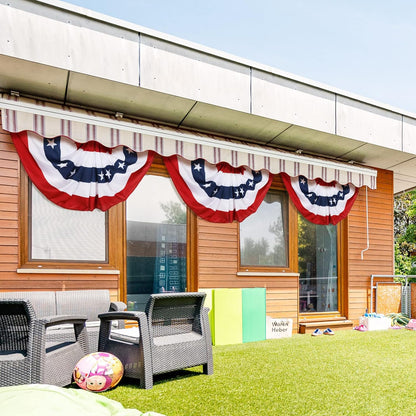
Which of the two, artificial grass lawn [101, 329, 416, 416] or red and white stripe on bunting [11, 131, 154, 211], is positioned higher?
red and white stripe on bunting [11, 131, 154, 211]

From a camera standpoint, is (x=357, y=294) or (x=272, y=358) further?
(x=357, y=294)

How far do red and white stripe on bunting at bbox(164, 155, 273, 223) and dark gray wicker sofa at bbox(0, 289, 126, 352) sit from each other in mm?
2011

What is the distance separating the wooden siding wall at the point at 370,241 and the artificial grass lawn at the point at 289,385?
2.56 meters

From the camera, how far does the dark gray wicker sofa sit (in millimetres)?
4245

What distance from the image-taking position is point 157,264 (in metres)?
6.29

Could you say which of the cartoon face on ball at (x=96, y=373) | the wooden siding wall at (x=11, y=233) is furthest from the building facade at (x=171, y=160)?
the cartoon face on ball at (x=96, y=373)

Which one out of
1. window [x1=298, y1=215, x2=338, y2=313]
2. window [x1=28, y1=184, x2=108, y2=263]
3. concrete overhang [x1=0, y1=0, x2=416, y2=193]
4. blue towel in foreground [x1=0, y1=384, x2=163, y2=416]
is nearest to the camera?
blue towel in foreground [x1=0, y1=384, x2=163, y2=416]

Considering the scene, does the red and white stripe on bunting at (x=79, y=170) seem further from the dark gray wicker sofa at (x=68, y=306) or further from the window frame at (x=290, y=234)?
the window frame at (x=290, y=234)

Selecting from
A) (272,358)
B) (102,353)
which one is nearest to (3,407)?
(102,353)

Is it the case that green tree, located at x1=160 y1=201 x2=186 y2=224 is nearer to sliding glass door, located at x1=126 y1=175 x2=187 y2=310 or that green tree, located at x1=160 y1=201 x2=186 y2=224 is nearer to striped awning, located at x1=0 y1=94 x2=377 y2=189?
sliding glass door, located at x1=126 y1=175 x2=187 y2=310

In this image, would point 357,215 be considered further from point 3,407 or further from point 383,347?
point 3,407

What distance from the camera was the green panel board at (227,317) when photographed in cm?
595

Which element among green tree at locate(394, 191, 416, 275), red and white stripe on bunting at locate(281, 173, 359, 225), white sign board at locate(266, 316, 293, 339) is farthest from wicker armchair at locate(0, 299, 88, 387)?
green tree at locate(394, 191, 416, 275)

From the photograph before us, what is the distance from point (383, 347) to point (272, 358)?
1.73 meters
